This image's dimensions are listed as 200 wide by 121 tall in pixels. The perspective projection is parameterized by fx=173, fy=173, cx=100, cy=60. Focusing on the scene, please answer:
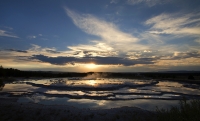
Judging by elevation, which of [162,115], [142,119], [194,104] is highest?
[194,104]

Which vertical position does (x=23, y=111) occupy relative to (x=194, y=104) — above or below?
below

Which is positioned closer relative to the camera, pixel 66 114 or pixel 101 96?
pixel 66 114

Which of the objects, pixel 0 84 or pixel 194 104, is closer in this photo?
pixel 194 104

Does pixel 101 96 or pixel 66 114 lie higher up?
pixel 101 96

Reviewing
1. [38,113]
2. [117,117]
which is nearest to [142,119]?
[117,117]

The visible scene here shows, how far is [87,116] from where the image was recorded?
11.6 m

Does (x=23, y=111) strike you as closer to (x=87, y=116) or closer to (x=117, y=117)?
(x=87, y=116)

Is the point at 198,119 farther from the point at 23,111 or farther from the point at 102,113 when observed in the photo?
the point at 23,111

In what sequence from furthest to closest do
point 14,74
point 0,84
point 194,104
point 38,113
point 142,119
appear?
point 14,74
point 0,84
point 38,113
point 142,119
point 194,104

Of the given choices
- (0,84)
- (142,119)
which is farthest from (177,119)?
(0,84)

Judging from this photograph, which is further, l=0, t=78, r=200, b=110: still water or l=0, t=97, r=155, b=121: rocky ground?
l=0, t=78, r=200, b=110: still water

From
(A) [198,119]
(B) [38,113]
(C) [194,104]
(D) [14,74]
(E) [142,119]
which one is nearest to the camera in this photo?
(A) [198,119]

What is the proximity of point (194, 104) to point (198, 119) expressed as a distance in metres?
1.48

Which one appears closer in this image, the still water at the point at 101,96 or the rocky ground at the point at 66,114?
the rocky ground at the point at 66,114
